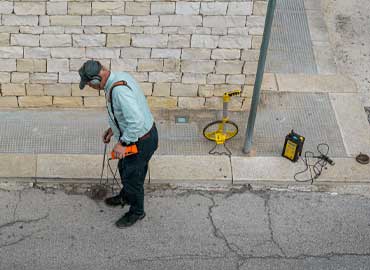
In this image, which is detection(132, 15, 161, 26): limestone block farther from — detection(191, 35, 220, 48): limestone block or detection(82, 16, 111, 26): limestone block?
detection(191, 35, 220, 48): limestone block

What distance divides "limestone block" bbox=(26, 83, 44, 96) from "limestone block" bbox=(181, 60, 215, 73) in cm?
200

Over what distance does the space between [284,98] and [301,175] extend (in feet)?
5.15

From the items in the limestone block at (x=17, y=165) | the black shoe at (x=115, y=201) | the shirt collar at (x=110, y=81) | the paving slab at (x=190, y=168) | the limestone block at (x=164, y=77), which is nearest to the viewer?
the shirt collar at (x=110, y=81)

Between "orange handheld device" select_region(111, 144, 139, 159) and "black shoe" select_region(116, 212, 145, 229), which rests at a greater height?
"orange handheld device" select_region(111, 144, 139, 159)

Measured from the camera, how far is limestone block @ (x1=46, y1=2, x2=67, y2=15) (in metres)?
7.21

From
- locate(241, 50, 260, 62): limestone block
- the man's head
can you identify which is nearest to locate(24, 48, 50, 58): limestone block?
the man's head

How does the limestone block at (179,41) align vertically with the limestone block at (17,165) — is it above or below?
above

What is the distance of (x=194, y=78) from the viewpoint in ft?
26.0

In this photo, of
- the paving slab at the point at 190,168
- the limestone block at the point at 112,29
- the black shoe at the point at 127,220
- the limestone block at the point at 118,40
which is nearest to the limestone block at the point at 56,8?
the limestone block at the point at 112,29

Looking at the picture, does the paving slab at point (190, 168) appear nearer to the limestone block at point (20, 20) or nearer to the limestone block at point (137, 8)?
the limestone block at point (137, 8)

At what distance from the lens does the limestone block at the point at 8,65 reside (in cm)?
767

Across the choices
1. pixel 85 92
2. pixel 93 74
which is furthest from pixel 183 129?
pixel 93 74

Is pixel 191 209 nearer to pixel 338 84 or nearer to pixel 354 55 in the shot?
pixel 338 84

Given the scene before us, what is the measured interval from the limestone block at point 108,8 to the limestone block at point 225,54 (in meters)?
1.34
